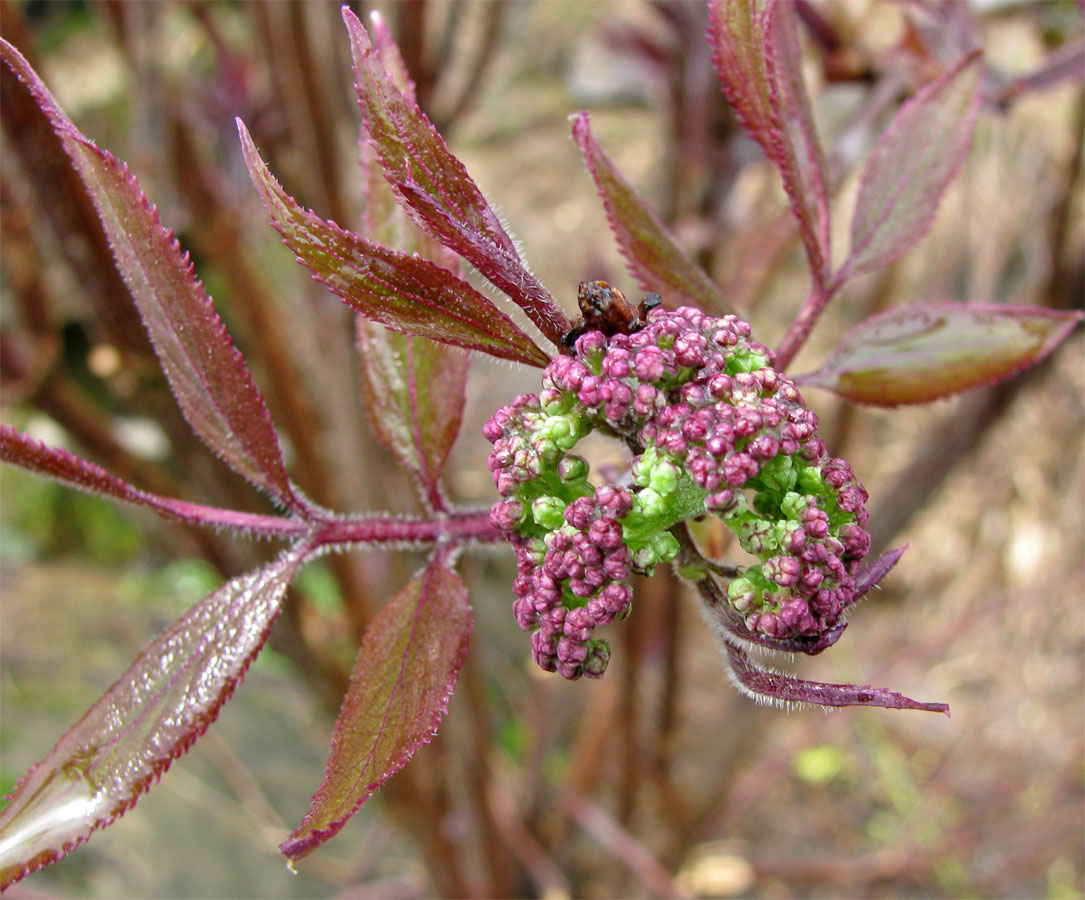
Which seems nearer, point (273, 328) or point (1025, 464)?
point (273, 328)

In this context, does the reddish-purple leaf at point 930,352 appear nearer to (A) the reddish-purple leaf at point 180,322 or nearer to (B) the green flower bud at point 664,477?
(B) the green flower bud at point 664,477

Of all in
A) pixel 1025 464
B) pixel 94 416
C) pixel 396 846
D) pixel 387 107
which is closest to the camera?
pixel 387 107

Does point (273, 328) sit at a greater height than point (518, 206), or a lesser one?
lesser

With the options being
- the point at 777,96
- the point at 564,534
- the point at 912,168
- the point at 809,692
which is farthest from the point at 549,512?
the point at 912,168

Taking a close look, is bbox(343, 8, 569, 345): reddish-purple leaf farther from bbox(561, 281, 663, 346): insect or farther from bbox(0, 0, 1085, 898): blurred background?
bbox(0, 0, 1085, 898): blurred background

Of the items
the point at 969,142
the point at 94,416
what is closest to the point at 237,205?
the point at 94,416

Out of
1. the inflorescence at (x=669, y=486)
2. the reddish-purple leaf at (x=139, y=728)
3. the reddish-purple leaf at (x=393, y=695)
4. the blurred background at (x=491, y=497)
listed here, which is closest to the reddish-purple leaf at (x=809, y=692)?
the inflorescence at (x=669, y=486)

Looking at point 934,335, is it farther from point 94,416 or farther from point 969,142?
point 94,416

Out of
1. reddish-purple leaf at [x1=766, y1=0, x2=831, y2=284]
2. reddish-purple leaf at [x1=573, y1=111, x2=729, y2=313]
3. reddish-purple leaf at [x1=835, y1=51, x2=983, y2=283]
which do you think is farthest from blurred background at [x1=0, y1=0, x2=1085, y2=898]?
reddish-purple leaf at [x1=573, y1=111, x2=729, y2=313]
